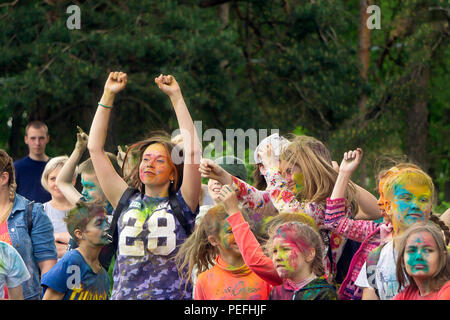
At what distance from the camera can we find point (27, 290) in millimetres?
4648

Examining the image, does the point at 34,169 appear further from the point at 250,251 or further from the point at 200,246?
the point at 250,251

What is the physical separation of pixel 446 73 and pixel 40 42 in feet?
31.6

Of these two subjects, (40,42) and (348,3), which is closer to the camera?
(40,42)

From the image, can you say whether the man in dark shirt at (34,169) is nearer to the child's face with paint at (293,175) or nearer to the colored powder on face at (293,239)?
the child's face with paint at (293,175)

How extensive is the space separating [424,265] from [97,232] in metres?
1.84

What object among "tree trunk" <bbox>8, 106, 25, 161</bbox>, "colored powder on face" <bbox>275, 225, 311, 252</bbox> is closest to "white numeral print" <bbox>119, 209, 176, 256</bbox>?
"colored powder on face" <bbox>275, 225, 311, 252</bbox>

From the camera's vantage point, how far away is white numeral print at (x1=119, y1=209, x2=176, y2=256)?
13.9 feet

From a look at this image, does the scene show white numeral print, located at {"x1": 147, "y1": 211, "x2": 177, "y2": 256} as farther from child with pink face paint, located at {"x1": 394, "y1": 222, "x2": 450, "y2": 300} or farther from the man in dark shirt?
the man in dark shirt

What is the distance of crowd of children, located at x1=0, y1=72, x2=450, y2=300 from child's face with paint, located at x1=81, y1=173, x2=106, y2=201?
0.37m
